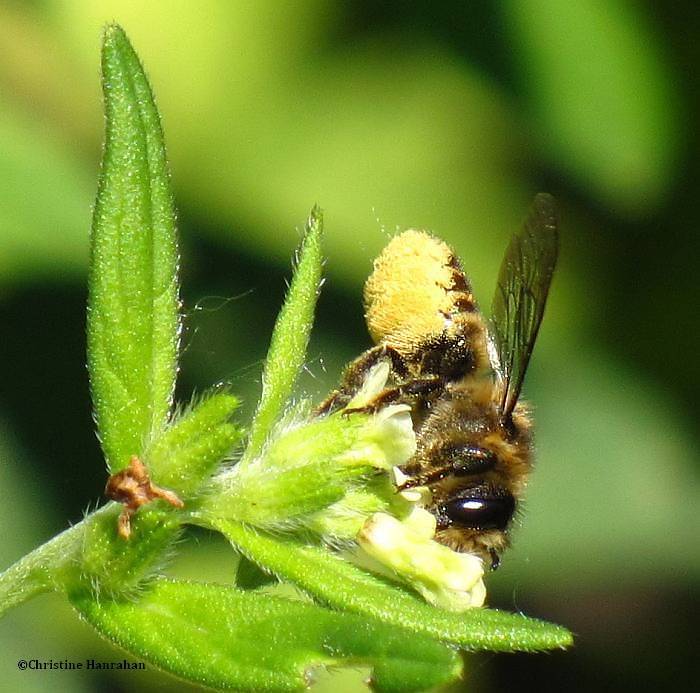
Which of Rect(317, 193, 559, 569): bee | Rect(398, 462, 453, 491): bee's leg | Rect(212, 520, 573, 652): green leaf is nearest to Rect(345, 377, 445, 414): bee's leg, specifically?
Rect(317, 193, 559, 569): bee

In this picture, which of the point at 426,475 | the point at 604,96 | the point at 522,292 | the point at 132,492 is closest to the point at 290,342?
the point at 426,475

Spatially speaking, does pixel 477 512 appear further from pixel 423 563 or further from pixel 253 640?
pixel 253 640

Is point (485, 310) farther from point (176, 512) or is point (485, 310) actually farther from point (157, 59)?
point (176, 512)

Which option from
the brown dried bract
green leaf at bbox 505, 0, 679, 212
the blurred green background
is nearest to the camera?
the brown dried bract

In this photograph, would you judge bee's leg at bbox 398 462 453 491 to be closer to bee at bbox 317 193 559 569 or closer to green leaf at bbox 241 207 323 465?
bee at bbox 317 193 559 569

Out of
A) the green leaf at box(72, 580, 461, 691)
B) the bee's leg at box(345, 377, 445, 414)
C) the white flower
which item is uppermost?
the bee's leg at box(345, 377, 445, 414)

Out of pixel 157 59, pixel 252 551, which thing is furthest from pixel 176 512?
pixel 157 59

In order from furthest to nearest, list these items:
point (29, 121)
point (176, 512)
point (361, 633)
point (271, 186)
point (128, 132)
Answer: point (271, 186)
point (29, 121)
point (128, 132)
point (176, 512)
point (361, 633)
